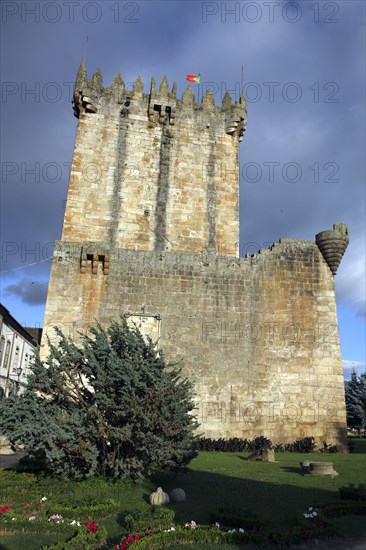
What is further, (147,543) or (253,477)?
(253,477)

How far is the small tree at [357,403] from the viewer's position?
3918 centimetres

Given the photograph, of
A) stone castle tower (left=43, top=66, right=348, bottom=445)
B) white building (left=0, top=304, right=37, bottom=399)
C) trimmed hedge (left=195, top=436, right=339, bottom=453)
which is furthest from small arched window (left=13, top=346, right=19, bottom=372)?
trimmed hedge (left=195, top=436, right=339, bottom=453)

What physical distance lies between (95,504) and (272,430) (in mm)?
10576

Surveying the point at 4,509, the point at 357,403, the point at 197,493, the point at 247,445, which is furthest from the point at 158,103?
the point at 357,403

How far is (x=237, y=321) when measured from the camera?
1838cm

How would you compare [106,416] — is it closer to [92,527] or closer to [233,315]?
[92,527]

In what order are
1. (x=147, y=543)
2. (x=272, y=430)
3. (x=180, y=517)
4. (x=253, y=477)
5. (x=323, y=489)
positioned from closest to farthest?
(x=147, y=543)
(x=180, y=517)
(x=323, y=489)
(x=253, y=477)
(x=272, y=430)

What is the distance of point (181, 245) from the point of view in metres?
23.1

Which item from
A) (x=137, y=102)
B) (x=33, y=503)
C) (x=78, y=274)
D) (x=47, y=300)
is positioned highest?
(x=137, y=102)

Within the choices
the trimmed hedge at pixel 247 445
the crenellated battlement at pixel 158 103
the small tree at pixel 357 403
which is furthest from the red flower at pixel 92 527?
the small tree at pixel 357 403

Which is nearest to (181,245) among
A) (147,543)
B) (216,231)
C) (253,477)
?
(216,231)

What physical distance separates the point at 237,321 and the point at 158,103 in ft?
45.8

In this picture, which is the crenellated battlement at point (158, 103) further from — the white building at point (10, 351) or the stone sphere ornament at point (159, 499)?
the stone sphere ornament at point (159, 499)

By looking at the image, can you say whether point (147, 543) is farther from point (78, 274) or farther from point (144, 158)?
point (144, 158)
